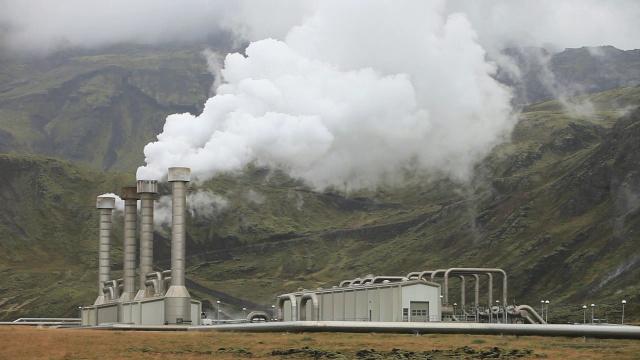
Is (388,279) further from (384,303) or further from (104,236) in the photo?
(104,236)

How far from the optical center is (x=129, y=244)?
6683 inches

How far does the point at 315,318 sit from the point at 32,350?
43.6 meters

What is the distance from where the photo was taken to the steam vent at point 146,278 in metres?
147

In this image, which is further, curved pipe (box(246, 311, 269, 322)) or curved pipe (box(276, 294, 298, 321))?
curved pipe (box(246, 311, 269, 322))

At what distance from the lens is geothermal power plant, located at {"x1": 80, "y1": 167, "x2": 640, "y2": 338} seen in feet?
347

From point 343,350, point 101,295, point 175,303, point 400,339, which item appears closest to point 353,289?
point 175,303

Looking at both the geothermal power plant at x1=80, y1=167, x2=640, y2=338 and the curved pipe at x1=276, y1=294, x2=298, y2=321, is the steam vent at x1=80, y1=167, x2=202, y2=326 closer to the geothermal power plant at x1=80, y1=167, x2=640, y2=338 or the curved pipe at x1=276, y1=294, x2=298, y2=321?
the geothermal power plant at x1=80, y1=167, x2=640, y2=338

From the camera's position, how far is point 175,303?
477 ft

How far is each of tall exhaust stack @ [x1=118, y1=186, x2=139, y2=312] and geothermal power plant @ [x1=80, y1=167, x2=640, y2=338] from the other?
161 mm

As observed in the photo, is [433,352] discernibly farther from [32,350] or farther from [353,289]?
[353,289]

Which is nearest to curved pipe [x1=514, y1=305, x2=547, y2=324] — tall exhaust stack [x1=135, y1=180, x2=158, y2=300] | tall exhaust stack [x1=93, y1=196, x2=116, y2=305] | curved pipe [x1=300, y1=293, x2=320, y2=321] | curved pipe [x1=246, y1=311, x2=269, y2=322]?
curved pipe [x1=300, y1=293, x2=320, y2=321]

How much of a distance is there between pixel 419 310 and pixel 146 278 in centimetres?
5425

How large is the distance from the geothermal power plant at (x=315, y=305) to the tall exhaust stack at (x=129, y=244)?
161 mm

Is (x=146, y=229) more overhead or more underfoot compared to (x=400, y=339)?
more overhead
